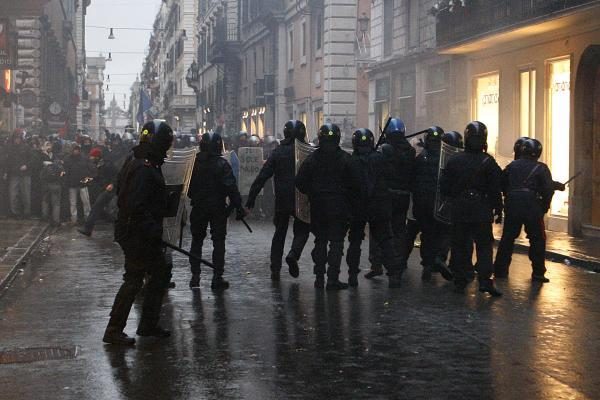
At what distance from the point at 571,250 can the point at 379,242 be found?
500cm

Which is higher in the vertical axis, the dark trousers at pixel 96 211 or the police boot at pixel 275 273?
the dark trousers at pixel 96 211

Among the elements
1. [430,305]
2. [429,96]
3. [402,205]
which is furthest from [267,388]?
[429,96]

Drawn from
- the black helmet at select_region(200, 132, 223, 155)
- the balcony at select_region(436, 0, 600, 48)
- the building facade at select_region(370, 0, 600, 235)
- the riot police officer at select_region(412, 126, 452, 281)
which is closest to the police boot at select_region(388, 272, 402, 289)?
the riot police officer at select_region(412, 126, 452, 281)

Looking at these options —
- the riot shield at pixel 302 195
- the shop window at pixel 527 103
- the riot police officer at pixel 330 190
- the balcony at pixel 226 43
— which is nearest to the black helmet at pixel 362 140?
the riot shield at pixel 302 195

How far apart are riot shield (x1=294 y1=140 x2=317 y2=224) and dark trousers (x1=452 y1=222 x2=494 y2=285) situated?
6.04 ft

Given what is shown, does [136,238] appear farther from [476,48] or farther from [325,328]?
[476,48]

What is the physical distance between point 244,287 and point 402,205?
2.01 meters

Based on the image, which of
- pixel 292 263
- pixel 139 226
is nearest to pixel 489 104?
pixel 292 263

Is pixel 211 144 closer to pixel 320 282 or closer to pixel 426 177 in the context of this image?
pixel 320 282

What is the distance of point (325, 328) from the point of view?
9344 mm

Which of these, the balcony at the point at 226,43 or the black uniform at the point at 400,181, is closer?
the black uniform at the point at 400,181

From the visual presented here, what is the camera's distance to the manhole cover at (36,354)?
8.06 m

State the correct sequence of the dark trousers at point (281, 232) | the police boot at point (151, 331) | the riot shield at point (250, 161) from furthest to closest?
1. the riot shield at point (250, 161)
2. the dark trousers at point (281, 232)
3. the police boot at point (151, 331)

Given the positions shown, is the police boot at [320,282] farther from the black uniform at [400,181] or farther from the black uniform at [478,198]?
the black uniform at [478,198]
